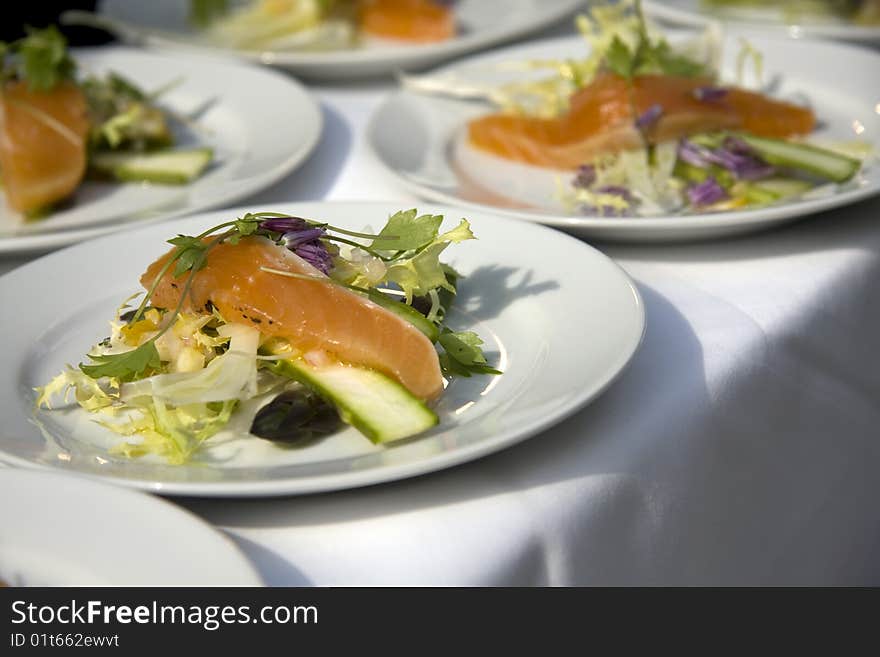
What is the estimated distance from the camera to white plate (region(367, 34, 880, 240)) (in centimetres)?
188

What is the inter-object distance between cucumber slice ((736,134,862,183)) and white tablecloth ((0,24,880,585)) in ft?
0.28

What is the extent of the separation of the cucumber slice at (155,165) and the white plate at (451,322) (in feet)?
1.78

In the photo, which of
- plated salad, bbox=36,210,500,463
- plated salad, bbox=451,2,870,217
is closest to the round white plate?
plated salad, bbox=36,210,500,463

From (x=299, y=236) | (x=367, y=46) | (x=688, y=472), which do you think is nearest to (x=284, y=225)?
(x=299, y=236)

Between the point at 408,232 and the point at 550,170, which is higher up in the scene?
the point at 408,232

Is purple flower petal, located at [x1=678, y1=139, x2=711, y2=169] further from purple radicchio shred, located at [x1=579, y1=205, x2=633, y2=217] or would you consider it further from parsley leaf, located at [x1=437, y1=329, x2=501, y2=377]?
parsley leaf, located at [x1=437, y1=329, x2=501, y2=377]

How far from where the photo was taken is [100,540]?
110 centimetres

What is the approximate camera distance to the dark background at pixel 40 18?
3.99 m

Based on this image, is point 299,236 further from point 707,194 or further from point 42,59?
point 42,59

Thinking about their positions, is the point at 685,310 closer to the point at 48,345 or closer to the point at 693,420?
the point at 693,420

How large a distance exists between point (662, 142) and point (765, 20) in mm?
1487

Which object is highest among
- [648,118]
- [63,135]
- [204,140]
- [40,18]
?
[648,118]

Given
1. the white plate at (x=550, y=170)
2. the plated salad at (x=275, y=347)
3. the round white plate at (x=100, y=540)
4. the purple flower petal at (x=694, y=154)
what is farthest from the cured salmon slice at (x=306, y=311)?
the purple flower petal at (x=694, y=154)

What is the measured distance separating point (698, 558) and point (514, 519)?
409 millimetres
